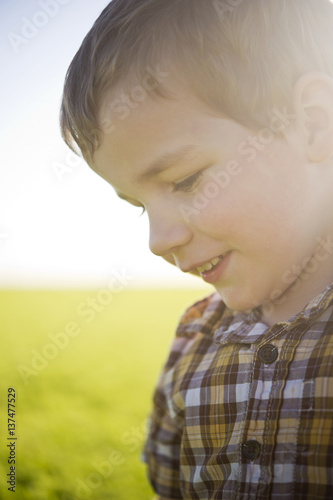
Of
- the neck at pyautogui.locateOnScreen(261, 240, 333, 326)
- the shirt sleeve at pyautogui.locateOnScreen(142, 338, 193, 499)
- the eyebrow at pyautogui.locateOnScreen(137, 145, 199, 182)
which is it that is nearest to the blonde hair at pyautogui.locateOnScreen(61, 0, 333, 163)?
the eyebrow at pyautogui.locateOnScreen(137, 145, 199, 182)

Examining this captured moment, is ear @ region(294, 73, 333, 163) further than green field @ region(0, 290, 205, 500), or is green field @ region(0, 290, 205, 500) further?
green field @ region(0, 290, 205, 500)

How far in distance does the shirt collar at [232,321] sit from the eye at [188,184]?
0.40m

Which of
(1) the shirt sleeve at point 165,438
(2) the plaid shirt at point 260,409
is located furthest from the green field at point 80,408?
(2) the plaid shirt at point 260,409

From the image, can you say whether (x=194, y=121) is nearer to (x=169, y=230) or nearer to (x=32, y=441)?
(x=169, y=230)

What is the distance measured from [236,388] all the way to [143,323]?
186 inches

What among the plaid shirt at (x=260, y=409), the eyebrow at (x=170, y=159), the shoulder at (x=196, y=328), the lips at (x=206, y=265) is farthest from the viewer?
the shoulder at (x=196, y=328)

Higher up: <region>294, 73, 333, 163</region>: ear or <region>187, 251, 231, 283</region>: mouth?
<region>294, 73, 333, 163</region>: ear

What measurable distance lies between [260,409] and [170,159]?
2.05 feet

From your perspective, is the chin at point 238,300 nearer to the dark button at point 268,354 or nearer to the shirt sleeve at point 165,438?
the dark button at point 268,354

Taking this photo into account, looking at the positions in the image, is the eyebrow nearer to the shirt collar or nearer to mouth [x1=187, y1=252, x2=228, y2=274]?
mouth [x1=187, y1=252, x2=228, y2=274]

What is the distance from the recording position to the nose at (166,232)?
113cm

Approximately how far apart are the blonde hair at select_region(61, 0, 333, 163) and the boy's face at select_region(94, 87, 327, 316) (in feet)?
0.17

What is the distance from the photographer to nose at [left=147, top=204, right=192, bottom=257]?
1132 mm

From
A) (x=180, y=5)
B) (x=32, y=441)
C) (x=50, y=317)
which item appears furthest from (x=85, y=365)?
(x=180, y=5)
